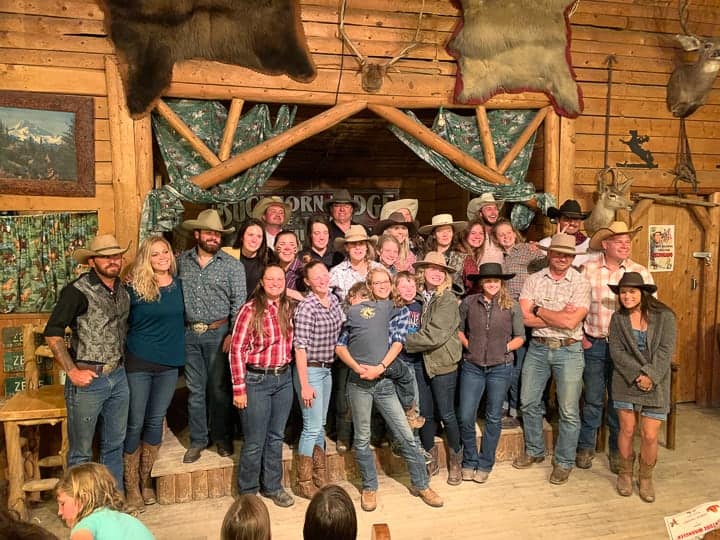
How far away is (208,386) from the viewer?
4699mm

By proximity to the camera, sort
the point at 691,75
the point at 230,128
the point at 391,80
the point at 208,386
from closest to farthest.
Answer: the point at 208,386 < the point at 230,128 < the point at 391,80 < the point at 691,75

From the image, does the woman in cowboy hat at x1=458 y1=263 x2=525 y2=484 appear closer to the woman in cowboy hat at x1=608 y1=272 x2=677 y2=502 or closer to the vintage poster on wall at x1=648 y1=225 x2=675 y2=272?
the woman in cowboy hat at x1=608 y1=272 x2=677 y2=502

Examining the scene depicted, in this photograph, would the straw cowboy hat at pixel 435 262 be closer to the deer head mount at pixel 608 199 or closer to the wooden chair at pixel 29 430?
the deer head mount at pixel 608 199

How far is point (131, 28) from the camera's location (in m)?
5.13

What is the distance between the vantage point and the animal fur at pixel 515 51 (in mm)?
5918

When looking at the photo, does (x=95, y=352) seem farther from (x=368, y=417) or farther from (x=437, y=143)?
(x=437, y=143)

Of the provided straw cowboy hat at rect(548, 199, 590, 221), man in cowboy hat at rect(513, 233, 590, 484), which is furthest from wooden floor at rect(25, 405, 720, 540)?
straw cowboy hat at rect(548, 199, 590, 221)

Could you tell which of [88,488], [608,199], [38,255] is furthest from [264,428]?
[608,199]

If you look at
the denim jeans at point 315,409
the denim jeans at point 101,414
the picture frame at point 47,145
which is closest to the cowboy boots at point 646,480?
the denim jeans at point 315,409

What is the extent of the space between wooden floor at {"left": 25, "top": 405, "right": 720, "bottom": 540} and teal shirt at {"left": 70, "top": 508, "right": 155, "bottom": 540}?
60.3 inches

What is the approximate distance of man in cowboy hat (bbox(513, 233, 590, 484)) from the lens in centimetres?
471

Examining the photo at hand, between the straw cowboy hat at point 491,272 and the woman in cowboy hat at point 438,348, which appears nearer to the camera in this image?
the woman in cowboy hat at point 438,348

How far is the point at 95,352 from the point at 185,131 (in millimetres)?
2267

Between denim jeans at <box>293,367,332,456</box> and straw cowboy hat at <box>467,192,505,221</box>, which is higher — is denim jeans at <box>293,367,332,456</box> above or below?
below
